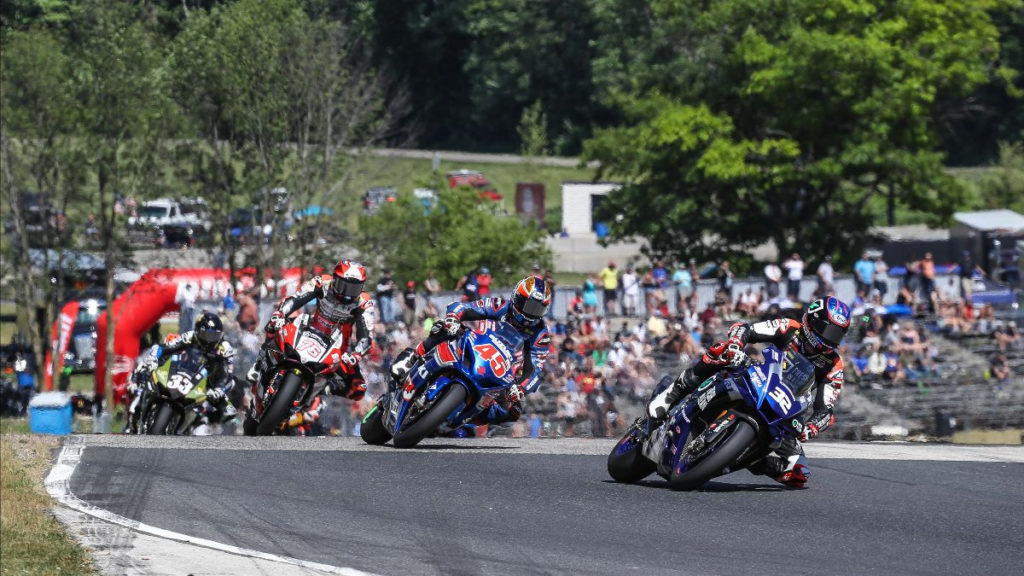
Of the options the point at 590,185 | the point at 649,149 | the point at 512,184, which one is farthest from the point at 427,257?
the point at 512,184

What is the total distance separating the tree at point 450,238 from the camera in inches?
1642

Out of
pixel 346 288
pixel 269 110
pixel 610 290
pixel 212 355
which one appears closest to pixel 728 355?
pixel 346 288

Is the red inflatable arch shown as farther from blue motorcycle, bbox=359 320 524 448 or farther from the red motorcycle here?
blue motorcycle, bbox=359 320 524 448

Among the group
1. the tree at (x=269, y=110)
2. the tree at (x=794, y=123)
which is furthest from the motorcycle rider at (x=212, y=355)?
the tree at (x=794, y=123)

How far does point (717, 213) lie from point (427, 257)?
338 inches

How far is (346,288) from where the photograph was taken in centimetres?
1570

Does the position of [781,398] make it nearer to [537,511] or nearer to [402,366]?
[537,511]

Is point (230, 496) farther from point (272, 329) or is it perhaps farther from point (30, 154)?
point (30, 154)

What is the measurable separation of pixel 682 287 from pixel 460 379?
18729mm

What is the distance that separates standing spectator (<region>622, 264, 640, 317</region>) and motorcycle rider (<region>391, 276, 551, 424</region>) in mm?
18080

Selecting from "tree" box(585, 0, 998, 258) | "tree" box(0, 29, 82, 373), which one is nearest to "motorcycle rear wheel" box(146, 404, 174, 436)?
"tree" box(0, 29, 82, 373)

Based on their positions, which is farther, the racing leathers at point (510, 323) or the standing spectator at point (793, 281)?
the standing spectator at point (793, 281)

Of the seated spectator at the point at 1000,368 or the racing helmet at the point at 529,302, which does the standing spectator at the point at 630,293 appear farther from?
the racing helmet at the point at 529,302

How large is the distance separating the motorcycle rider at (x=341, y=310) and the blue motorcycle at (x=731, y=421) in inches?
173
